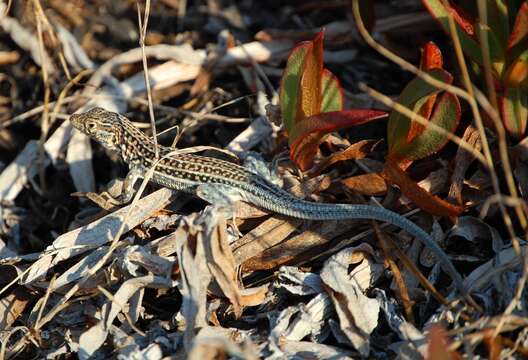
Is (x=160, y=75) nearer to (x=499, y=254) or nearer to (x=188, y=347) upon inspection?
(x=188, y=347)

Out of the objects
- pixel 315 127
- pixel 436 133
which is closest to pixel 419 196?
pixel 436 133

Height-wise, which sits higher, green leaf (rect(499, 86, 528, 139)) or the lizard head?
the lizard head

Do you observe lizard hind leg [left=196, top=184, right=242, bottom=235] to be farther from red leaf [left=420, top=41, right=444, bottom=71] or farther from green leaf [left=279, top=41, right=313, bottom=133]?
red leaf [left=420, top=41, right=444, bottom=71]

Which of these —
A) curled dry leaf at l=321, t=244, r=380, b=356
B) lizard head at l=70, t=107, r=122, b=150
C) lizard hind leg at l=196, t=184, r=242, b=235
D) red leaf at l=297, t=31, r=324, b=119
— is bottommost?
curled dry leaf at l=321, t=244, r=380, b=356

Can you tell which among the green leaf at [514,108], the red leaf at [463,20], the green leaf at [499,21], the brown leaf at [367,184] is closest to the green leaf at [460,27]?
the red leaf at [463,20]

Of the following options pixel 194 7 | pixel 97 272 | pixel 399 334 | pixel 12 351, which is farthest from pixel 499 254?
pixel 194 7

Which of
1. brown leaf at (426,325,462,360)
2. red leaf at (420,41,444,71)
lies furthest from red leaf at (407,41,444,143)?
brown leaf at (426,325,462,360)
